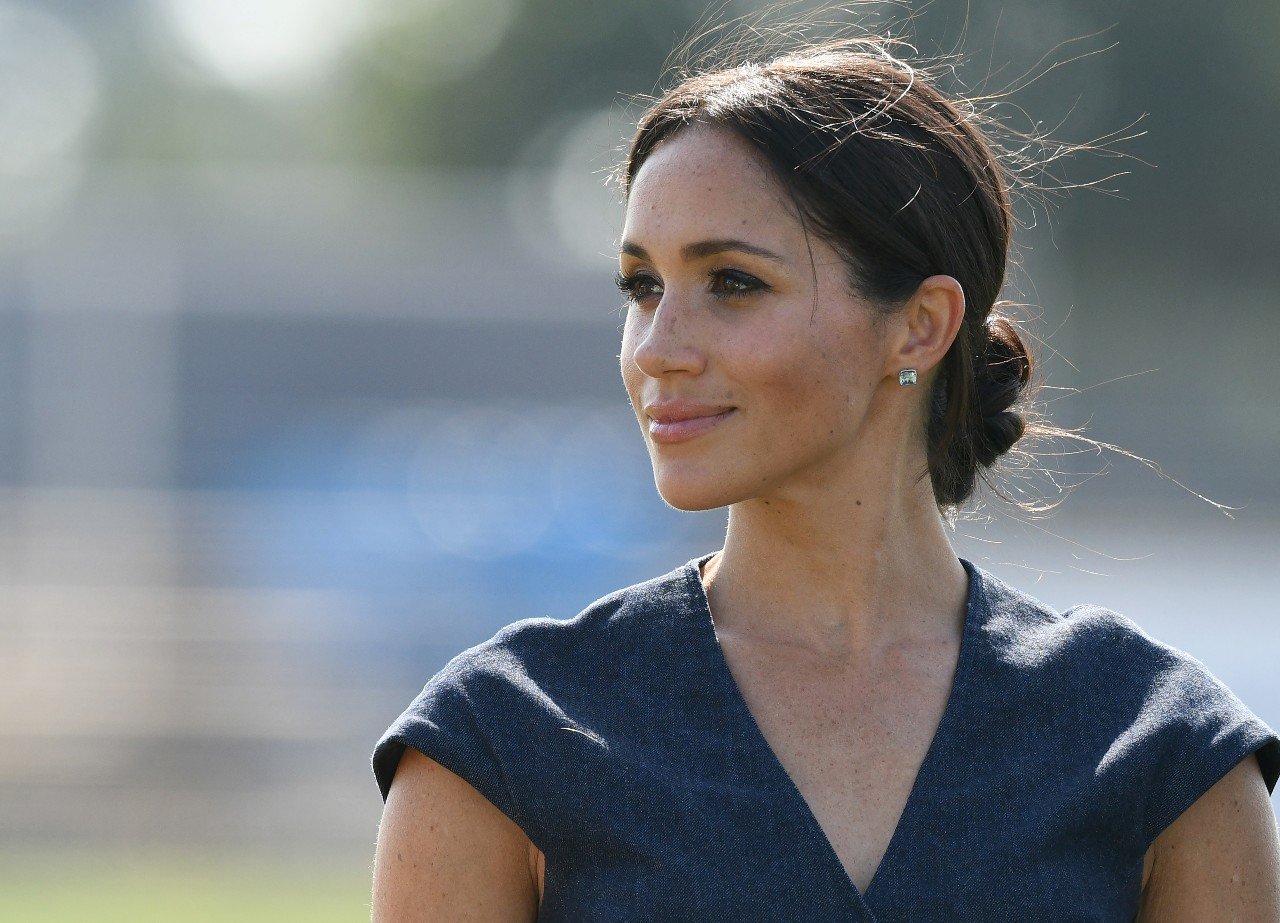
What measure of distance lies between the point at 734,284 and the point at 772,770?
602 millimetres

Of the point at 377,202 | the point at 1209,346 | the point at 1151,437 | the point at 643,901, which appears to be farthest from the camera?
the point at 1209,346

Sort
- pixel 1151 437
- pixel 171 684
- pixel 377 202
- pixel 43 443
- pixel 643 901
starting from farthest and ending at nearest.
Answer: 1. pixel 1151 437
2. pixel 377 202
3. pixel 43 443
4. pixel 171 684
5. pixel 643 901

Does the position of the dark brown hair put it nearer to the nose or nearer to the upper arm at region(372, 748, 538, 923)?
the nose

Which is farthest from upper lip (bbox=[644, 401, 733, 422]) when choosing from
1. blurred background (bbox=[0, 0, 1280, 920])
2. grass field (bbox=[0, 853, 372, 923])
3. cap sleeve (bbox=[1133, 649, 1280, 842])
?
grass field (bbox=[0, 853, 372, 923])

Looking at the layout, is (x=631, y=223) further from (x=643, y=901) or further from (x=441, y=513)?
(x=441, y=513)

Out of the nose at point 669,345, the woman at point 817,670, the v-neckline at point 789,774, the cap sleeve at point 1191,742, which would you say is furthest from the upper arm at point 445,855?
the cap sleeve at point 1191,742

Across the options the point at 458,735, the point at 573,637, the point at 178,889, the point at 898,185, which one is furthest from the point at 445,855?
the point at 178,889

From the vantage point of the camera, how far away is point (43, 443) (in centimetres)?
1045

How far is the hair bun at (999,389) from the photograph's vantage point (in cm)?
241

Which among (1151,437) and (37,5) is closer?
(1151,437)

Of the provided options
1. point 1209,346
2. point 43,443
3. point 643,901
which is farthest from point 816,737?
point 1209,346

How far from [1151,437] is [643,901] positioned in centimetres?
1207

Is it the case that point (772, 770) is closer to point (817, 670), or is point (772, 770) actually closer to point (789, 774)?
point (789, 774)

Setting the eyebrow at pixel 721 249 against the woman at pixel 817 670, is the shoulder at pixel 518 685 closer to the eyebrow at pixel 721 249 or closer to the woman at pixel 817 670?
the woman at pixel 817 670
